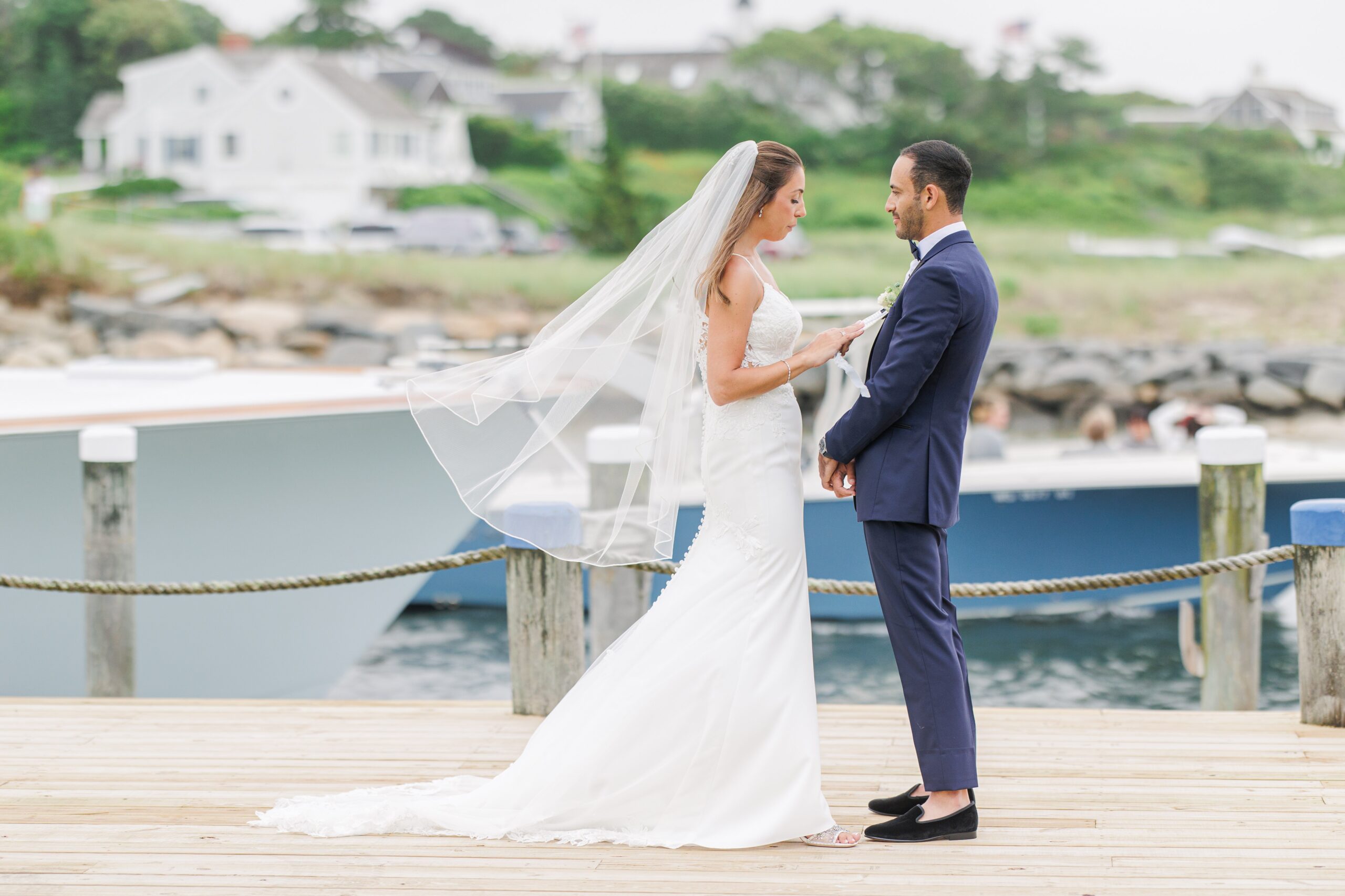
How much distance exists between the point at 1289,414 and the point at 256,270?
2159 centimetres

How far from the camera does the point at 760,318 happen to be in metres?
3.56

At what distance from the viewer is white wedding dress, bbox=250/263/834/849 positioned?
350 cm

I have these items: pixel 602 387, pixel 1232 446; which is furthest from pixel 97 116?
pixel 602 387

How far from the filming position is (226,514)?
7.59m

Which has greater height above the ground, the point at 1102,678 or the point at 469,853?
the point at 469,853

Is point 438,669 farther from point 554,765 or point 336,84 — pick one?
point 336,84

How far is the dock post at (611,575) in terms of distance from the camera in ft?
19.2

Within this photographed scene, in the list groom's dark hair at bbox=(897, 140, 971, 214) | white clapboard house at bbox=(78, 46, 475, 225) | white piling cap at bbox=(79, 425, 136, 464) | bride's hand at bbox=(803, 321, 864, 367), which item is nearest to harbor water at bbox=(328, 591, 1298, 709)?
white piling cap at bbox=(79, 425, 136, 464)

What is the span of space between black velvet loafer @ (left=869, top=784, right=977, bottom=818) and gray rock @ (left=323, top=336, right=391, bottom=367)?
21.0 m

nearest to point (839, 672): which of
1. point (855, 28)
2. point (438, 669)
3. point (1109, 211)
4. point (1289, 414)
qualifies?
point (438, 669)

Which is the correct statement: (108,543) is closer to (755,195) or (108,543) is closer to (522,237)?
(755,195)

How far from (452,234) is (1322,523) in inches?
1229

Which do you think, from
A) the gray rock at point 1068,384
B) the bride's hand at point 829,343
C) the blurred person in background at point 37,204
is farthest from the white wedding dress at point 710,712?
the blurred person in background at point 37,204

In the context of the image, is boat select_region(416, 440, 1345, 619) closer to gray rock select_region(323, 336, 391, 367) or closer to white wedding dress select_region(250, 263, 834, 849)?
white wedding dress select_region(250, 263, 834, 849)
